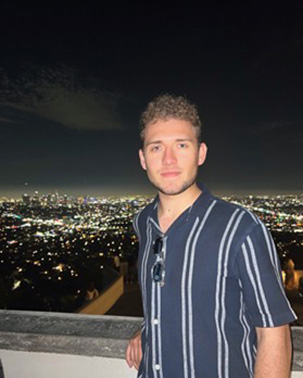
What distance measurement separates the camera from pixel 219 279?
1077 mm

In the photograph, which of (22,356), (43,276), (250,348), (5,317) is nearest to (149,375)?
(250,348)

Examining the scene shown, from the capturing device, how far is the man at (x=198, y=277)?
1018 millimetres

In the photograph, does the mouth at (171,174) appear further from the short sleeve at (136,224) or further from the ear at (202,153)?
the short sleeve at (136,224)

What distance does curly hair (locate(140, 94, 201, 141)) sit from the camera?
1293 millimetres

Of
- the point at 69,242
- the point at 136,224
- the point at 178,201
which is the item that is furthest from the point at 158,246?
the point at 69,242

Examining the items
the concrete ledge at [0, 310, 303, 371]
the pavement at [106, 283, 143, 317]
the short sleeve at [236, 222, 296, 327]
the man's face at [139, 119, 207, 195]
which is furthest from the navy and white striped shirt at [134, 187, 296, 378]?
the pavement at [106, 283, 143, 317]

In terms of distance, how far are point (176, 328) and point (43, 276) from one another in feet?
72.9

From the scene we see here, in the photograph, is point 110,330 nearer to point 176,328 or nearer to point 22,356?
point 22,356

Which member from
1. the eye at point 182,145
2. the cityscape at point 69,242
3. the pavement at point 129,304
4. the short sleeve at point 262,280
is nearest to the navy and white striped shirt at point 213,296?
the short sleeve at point 262,280

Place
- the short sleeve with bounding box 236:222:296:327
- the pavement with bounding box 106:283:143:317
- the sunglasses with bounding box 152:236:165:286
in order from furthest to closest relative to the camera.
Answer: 1. the pavement with bounding box 106:283:143:317
2. the sunglasses with bounding box 152:236:165:286
3. the short sleeve with bounding box 236:222:296:327

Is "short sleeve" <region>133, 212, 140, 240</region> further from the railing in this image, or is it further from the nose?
the railing

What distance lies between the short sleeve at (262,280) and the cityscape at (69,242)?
1102 centimetres

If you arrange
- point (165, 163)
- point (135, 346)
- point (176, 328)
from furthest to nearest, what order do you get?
point (135, 346)
point (165, 163)
point (176, 328)

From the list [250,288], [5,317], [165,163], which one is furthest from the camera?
[5,317]
